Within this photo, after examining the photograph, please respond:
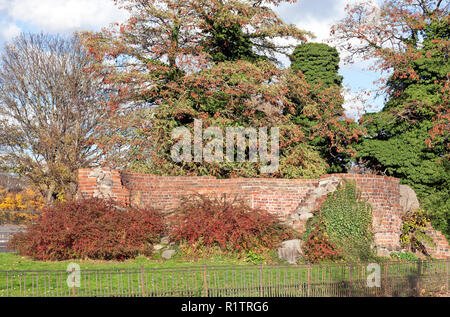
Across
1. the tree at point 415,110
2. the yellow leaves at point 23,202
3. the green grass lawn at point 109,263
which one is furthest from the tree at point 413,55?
the yellow leaves at point 23,202

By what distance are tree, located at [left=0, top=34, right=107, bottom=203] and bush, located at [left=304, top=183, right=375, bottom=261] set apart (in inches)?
528

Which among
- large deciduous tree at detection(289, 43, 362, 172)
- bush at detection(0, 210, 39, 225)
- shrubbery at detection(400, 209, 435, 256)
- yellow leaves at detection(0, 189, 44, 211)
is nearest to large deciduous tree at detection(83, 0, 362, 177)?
Result: large deciduous tree at detection(289, 43, 362, 172)

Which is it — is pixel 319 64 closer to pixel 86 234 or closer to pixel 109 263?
pixel 86 234

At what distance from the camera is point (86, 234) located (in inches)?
521

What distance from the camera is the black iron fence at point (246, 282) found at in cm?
952

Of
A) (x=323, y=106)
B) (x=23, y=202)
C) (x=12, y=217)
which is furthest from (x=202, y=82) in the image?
(x=23, y=202)

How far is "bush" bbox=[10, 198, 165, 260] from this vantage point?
1310 cm

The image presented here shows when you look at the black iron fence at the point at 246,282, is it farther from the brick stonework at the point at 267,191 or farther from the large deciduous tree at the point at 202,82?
the large deciduous tree at the point at 202,82

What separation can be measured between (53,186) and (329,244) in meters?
15.8

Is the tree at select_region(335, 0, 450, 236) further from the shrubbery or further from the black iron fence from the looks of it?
the black iron fence

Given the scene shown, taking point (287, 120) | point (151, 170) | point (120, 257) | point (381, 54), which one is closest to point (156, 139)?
point (151, 170)

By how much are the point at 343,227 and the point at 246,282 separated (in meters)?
5.13

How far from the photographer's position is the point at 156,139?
19.5m
